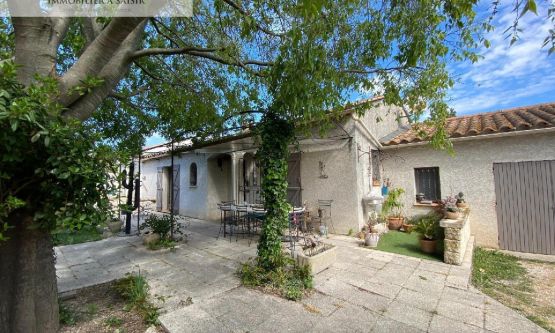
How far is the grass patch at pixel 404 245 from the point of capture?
21.6 ft

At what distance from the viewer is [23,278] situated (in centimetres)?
282

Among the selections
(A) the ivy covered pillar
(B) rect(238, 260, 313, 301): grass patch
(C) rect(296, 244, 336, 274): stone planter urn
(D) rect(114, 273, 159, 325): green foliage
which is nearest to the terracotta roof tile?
(C) rect(296, 244, 336, 274): stone planter urn

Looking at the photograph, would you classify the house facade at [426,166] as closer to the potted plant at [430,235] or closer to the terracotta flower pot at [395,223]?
the terracotta flower pot at [395,223]

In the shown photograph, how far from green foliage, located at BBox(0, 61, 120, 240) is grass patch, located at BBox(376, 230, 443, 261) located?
23.1 ft

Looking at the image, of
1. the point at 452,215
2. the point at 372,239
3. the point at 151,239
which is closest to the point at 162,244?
the point at 151,239

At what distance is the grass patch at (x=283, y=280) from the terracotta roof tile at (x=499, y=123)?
4.77 meters

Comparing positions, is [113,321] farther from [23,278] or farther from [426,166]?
[426,166]

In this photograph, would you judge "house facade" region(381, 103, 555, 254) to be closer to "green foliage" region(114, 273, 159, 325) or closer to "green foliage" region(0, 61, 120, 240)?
"green foliage" region(114, 273, 159, 325)

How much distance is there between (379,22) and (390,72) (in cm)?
154

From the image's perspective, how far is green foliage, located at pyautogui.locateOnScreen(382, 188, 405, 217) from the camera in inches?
380

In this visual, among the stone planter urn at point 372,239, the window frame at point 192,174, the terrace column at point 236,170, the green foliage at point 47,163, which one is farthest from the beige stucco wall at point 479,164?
the window frame at point 192,174

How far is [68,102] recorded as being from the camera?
116 inches

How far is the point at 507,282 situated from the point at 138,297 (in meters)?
7.26

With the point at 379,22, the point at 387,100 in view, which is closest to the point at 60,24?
the point at 379,22
